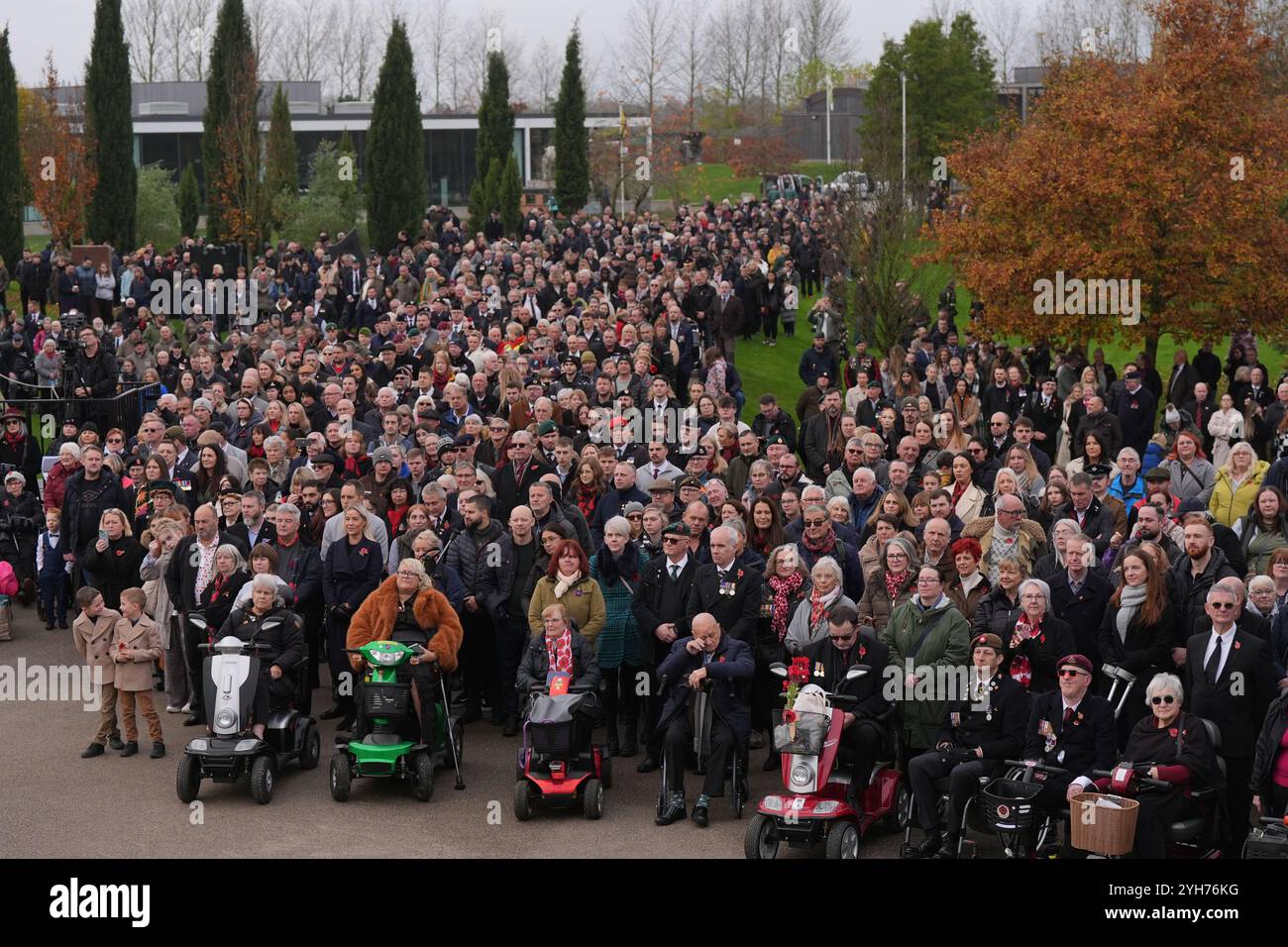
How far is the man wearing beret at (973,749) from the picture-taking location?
10367 mm

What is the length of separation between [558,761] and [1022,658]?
3.24m

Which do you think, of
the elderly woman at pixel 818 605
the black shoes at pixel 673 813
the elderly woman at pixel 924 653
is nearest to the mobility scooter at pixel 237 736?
the black shoes at pixel 673 813

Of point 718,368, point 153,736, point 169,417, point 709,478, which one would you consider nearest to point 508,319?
point 718,368

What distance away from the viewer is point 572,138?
49250 mm

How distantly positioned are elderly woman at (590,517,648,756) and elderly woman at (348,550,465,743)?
1230mm

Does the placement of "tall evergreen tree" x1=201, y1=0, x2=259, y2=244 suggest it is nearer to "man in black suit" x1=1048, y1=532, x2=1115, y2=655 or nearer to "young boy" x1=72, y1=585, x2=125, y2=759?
"young boy" x1=72, y1=585, x2=125, y2=759

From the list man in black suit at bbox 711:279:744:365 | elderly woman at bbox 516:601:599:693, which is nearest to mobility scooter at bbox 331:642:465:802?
elderly woman at bbox 516:601:599:693

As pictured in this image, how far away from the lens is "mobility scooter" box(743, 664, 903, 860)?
33.7ft

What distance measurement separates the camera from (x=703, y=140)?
261ft

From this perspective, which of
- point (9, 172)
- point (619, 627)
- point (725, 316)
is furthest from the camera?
point (9, 172)

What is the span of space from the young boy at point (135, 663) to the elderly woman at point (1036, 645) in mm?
6612

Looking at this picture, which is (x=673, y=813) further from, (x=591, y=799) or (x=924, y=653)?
(x=924, y=653)

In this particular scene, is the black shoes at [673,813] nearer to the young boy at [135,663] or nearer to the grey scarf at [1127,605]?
the grey scarf at [1127,605]

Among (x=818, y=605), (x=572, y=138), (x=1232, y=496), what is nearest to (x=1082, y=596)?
(x=818, y=605)
